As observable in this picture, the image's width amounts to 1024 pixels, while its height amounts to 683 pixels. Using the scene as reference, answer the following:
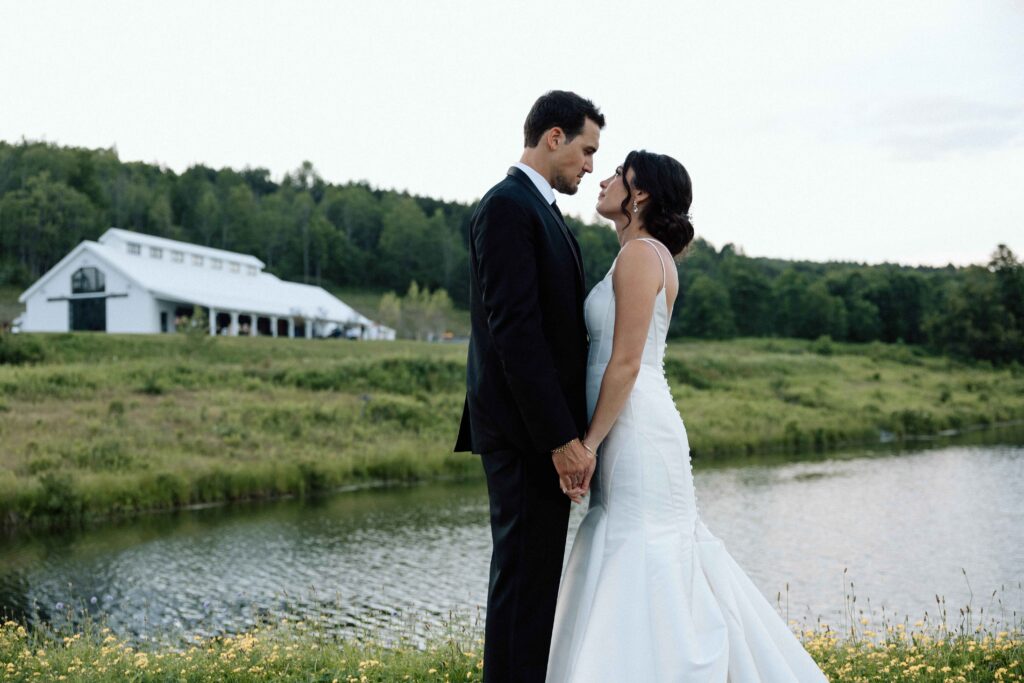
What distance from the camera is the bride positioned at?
3930 mm

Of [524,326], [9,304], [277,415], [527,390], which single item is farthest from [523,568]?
[9,304]

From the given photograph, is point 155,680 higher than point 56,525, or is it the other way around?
point 155,680

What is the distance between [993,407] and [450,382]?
2704 centimetres

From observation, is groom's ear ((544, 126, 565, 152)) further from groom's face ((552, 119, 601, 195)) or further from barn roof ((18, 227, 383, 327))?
barn roof ((18, 227, 383, 327))

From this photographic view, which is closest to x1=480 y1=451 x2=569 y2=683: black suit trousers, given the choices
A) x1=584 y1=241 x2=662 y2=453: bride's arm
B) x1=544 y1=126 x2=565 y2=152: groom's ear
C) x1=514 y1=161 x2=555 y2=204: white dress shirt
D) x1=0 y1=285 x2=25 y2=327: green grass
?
x1=584 y1=241 x2=662 y2=453: bride's arm

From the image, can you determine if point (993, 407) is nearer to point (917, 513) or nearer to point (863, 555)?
point (917, 513)

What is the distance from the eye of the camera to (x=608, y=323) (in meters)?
4.17

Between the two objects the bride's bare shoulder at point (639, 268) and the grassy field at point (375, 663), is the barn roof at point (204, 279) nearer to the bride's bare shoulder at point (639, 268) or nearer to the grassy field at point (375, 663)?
the grassy field at point (375, 663)

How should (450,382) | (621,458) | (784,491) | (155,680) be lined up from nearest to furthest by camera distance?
(621,458)
(155,680)
(784,491)
(450,382)

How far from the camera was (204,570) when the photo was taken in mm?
16422

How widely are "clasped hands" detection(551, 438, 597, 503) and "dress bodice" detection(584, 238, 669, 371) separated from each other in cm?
48

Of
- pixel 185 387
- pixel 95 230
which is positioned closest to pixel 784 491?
pixel 185 387

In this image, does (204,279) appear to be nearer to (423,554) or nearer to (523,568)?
(423,554)

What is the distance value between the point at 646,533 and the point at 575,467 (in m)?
0.50
